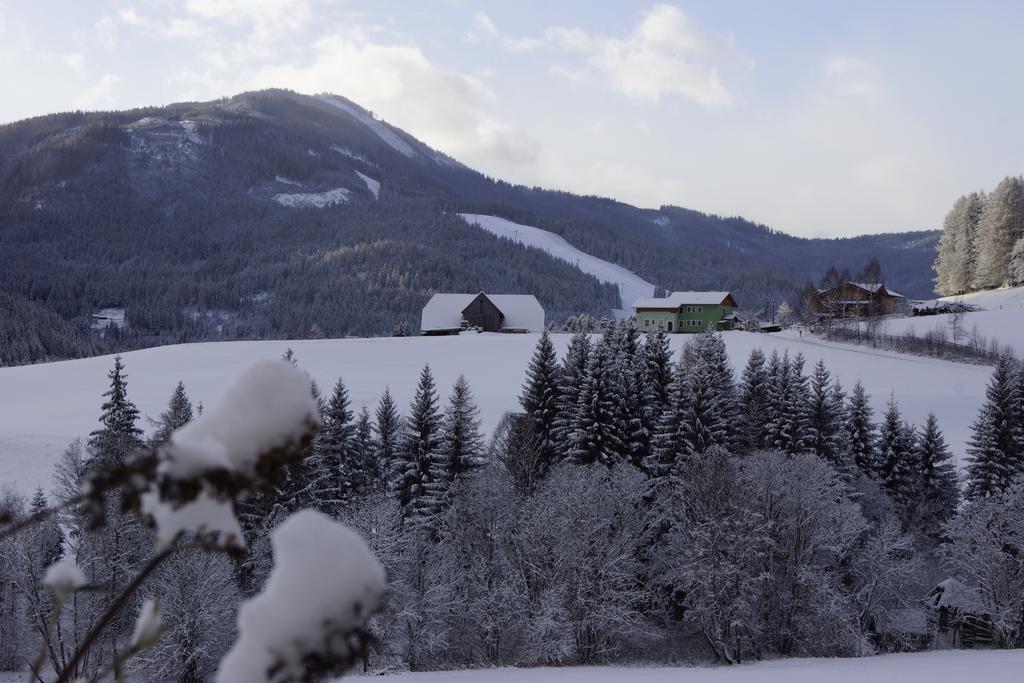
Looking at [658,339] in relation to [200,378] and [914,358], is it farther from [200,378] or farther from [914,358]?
[200,378]

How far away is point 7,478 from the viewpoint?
41.9 meters

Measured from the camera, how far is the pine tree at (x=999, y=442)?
113 feet

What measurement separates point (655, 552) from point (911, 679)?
69.1ft

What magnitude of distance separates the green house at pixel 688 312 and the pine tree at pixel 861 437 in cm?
5139

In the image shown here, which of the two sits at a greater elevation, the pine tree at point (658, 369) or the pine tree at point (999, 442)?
the pine tree at point (658, 369)

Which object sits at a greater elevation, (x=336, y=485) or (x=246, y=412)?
(x=246, y=412)

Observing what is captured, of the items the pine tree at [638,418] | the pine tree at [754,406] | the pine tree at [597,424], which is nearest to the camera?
the pine tree at [597,424]

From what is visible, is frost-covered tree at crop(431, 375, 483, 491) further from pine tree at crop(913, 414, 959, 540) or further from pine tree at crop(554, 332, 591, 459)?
pine tree at crop(913, 414, 959, 540)

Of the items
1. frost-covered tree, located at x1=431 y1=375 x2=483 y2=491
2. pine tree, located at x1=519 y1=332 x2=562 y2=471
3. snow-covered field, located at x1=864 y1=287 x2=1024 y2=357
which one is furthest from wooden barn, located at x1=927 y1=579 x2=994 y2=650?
snow-covered field, located at x1=864 y1=287 x2=1024 y2=357

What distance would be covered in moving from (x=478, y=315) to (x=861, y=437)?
192 ft

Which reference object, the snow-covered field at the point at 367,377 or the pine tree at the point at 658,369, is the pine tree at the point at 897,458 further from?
the pine tree at the point at 658,369

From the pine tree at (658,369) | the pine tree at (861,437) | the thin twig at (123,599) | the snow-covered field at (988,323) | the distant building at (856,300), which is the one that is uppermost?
the distant building at (856,300)

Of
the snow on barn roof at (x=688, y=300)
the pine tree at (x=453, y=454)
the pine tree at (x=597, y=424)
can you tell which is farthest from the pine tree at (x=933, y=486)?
the snow on barn roof at (x=688, y=300)

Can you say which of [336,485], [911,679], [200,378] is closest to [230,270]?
[200,378]
